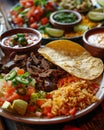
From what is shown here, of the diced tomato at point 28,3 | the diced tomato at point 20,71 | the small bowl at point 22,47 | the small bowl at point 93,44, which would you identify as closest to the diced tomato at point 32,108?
the diced tomato at point 20,71

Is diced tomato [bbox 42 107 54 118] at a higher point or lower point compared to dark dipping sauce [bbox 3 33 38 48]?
lower

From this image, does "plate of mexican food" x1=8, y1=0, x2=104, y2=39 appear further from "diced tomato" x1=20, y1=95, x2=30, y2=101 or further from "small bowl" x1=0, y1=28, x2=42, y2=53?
"diced tomato" x1=20, y1=95, x2=30, y2=101

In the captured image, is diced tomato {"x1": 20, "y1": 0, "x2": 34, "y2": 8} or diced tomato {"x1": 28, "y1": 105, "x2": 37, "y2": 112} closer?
diced tomato {"x1": 28, "y1": 105, "x2": 37, "y2": 112}

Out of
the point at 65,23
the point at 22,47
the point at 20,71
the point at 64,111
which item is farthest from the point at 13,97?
the point at 65,23

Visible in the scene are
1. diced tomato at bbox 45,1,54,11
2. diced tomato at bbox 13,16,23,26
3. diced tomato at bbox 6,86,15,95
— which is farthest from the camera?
diced tomato at bbox 45,1,54,11

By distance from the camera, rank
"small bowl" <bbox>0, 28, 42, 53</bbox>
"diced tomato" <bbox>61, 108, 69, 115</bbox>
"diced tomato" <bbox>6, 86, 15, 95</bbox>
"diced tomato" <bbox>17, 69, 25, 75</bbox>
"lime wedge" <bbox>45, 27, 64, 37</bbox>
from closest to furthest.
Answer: "diced tomato" <bbox>61, 108, 69, 115</bbox> < "diced tomato" <bbox>6, 86, 15, 95</bbox> < "diced tomato" <bbox>17, 69, 25, 75</bbox> < "small bowl" <bbox>0, 28, 42, 53</bbox> < "lime wedge" <bbox>45, 27, 64, 37</bbox>

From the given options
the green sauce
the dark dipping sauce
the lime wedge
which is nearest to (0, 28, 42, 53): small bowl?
the dark dipping sauce

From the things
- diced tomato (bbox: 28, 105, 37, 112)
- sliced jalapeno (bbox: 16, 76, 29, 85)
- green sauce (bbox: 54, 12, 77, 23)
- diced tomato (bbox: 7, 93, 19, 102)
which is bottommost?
green sauce (bbox: 54, 12, 77, 23)

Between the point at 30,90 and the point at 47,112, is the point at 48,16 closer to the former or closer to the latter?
the point at 30,90

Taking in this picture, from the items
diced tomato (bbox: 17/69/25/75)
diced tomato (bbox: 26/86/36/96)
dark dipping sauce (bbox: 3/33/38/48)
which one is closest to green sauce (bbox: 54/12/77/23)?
dark dipping sauce (bbox: 3/33/38/48)
